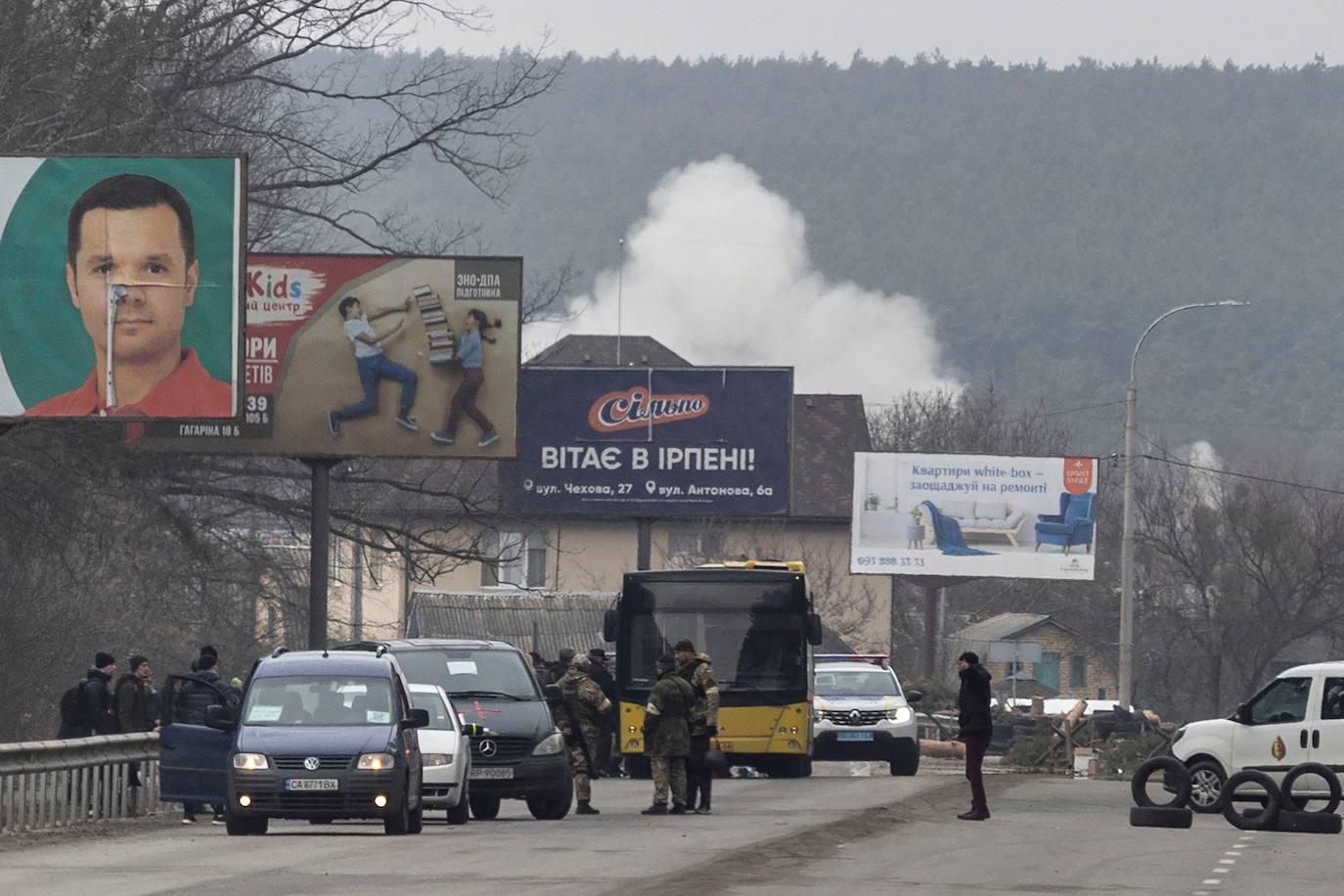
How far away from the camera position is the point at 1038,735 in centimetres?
4109

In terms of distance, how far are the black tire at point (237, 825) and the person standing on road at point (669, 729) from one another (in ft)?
14.3

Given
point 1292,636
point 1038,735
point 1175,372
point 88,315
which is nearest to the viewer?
point 88,315

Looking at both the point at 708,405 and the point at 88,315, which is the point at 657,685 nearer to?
the point at 88,315

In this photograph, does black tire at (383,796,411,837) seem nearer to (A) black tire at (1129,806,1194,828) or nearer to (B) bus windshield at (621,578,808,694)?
(A) black tire at (1129,806,1194,828)

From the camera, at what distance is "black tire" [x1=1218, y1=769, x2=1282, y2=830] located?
2402 cm

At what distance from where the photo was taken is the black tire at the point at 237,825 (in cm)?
2022

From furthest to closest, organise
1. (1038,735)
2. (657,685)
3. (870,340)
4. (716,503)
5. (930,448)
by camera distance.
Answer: (870,340) → (930,448) → (716,503) → (1038,735) → (657,685)

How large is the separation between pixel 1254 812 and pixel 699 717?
584cm

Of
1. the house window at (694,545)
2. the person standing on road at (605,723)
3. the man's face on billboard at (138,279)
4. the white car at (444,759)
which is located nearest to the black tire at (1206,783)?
the person standing on road at (605,723)

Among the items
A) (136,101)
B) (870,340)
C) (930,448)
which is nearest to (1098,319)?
(870,340)

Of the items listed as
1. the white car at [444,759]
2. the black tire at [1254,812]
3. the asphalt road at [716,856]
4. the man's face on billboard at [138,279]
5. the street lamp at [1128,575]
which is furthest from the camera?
the street lamp at [1128,575]

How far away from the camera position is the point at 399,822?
801 inches

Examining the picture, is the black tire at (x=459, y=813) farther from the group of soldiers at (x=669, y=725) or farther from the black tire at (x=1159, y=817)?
the black tire at (x=1159, y=817)

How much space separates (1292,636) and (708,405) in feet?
127
